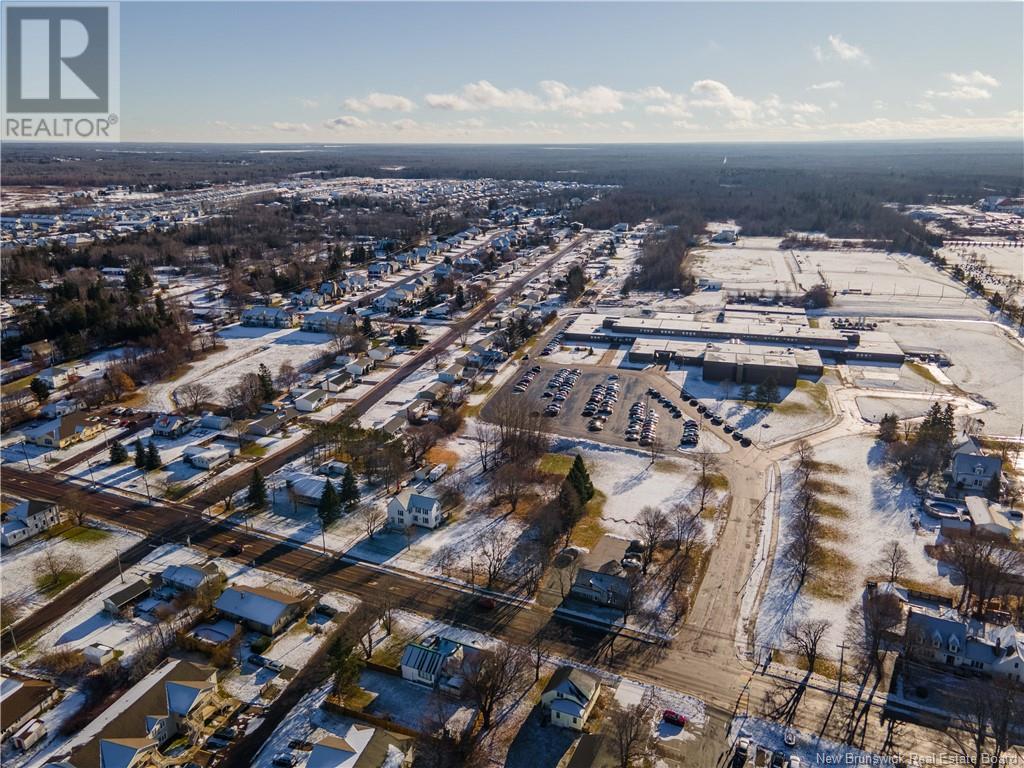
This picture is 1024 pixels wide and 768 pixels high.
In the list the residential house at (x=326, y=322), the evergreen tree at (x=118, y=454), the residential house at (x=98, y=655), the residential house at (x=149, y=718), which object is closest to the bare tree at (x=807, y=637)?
the residential house at (x=149, y=718)

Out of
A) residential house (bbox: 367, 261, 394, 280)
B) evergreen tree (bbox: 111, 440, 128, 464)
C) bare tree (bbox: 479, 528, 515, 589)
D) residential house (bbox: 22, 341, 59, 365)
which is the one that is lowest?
bare tree (bbox: 479, 528, 515, 589)

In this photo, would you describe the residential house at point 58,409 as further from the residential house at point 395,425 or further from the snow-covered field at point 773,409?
the snow-covered field at point 773,409

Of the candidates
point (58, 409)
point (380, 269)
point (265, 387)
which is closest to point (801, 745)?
point (265, 387)

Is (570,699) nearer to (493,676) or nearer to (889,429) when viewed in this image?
(493,676)

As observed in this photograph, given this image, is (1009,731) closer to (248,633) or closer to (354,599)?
(354,599)

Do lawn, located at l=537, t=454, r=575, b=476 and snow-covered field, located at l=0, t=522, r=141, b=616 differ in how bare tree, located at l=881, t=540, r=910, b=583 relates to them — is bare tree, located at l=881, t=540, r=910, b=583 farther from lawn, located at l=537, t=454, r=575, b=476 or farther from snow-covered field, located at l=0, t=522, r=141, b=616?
snow-covered field, located at l=0, t=522, r=141, b=616

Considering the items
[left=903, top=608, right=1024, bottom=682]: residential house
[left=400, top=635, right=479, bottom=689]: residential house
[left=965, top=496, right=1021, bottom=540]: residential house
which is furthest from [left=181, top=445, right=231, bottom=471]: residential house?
[left=965, top=496, right=1021, bottom=540]: residential house

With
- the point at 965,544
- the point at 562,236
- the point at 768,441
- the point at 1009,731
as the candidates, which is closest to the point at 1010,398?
the point at 768,441
